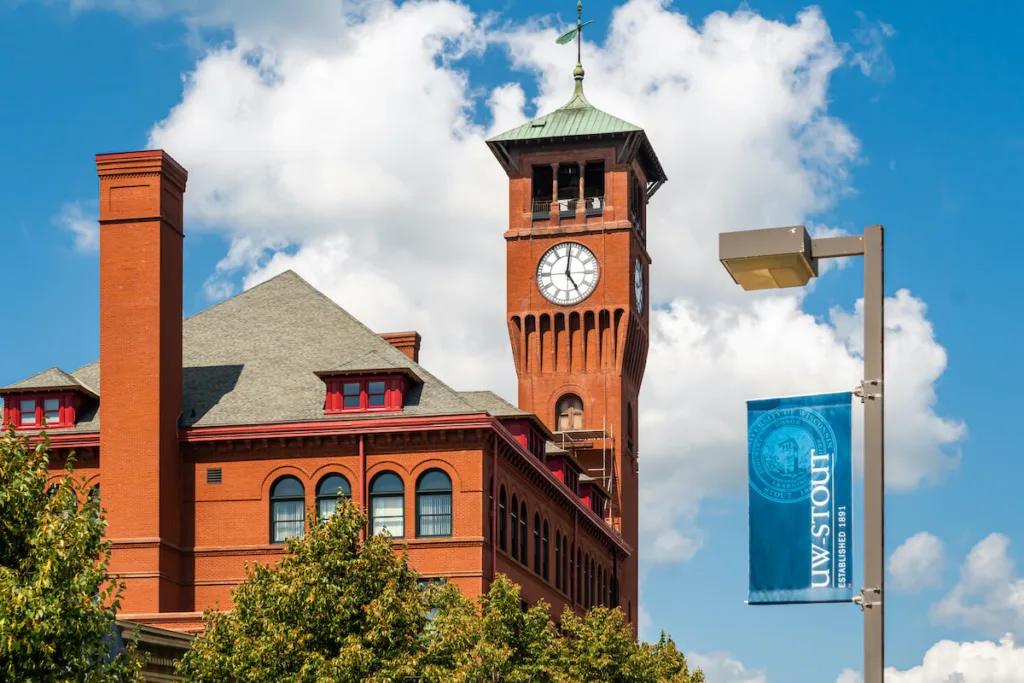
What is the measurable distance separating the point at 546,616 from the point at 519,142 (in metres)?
46.2

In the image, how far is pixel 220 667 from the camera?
38.7 metres

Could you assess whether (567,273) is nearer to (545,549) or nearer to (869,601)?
(545,549)

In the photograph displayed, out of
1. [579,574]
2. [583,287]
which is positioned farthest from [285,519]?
[583,287]

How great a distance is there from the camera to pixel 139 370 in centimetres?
5425

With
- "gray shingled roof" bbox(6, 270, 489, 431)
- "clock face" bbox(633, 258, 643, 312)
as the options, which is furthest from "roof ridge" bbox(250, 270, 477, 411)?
"clock face" bbox(633, 258, 643, 312)

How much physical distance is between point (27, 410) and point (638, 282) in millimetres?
41385

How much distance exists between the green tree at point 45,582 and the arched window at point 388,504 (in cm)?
2710

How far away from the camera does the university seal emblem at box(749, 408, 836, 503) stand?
11.9 metres

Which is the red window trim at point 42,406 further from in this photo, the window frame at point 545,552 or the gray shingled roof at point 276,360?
the window frame at point 545,552

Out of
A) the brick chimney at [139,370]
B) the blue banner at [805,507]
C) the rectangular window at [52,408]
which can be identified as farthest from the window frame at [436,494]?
the blue banner at [805,507]

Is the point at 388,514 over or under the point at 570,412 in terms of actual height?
under

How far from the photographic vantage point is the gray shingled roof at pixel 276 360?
184 ft

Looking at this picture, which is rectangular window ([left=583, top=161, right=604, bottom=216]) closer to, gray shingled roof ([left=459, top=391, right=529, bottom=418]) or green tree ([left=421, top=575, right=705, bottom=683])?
gray shingled roof ([left=459, top=391, right=529, bottom=418])

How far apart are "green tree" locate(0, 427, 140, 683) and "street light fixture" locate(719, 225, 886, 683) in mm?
14919
